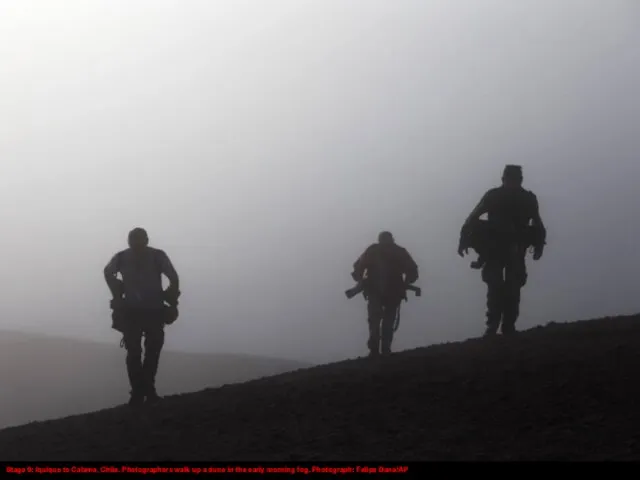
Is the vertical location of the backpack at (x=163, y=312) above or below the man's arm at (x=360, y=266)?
below

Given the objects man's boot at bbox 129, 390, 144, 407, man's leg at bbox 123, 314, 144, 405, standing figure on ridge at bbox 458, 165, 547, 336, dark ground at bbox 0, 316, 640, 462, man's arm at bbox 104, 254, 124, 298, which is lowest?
dark ground at bbox 0, 316, 640, 462

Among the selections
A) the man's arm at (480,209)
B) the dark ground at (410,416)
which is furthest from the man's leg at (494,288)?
the dark ground at (410,416)

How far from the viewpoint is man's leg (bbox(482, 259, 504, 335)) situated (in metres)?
15.9

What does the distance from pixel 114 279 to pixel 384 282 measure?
17.8ft

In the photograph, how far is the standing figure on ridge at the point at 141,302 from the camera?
14.5 m

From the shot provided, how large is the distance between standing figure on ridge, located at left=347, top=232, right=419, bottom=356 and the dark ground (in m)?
4.46

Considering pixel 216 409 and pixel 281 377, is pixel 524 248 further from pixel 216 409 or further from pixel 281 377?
pixel 216 409

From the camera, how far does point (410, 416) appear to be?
1033 cm

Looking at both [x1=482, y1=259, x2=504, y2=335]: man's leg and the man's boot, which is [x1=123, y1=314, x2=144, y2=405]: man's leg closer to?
the man's boot

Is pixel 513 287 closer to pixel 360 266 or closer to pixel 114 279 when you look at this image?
pixel 360 266

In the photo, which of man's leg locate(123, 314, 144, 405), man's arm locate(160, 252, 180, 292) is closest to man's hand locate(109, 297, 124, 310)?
man's leg locate(123, 314, 144, 405)

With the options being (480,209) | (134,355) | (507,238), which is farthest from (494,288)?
(134,355)

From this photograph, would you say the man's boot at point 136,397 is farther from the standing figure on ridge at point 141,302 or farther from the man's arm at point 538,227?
the man's arm at point 538,227

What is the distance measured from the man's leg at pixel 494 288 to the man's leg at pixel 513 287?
79mm
